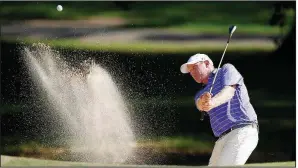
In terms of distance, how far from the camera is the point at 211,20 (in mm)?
6676

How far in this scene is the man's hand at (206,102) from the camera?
630cm

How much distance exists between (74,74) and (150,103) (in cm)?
68

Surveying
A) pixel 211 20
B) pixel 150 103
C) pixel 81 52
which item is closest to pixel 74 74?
pixel 81 52

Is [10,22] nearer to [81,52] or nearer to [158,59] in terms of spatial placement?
[81,52]

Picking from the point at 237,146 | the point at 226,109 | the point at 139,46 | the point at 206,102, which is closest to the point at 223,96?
the point at 226,109

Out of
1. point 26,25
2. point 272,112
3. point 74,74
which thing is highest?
point 26,25

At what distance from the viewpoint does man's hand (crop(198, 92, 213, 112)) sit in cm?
630

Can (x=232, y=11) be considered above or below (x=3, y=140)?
above

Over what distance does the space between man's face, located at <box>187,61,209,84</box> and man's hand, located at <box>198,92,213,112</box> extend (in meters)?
0.14

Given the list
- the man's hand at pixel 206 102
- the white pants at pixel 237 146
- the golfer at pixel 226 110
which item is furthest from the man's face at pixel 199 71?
the white pants at pixel 237 146

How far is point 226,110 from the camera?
6.24 meters

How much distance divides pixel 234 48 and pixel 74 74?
1360mm

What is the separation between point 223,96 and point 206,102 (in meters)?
0.24

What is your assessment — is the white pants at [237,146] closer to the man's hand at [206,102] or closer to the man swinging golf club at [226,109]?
the man swinging golf club at [226,109]
